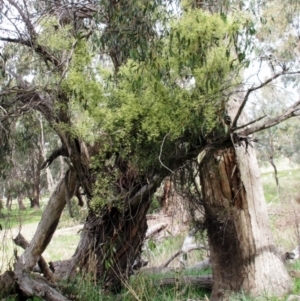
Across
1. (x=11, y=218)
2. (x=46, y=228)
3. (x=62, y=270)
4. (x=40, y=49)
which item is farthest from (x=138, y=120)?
(x=11, y=218)

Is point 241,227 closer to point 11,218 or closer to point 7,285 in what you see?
point 7,285

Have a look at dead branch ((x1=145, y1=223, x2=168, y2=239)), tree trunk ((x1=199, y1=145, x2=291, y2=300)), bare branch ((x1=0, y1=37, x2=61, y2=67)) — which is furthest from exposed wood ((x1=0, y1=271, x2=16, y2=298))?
dead branch ((x1=145, y1=223, x2=168, y2=239))

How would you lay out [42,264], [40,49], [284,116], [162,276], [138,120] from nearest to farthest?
[284,116], [138,120], [40,49], [42,264], [162,276]

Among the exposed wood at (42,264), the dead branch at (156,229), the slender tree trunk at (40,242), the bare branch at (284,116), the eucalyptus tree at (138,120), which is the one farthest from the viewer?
the dead branch at (156,229)

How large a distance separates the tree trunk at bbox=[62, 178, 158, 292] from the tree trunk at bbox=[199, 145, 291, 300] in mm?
856

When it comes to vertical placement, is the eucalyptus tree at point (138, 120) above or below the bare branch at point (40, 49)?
below

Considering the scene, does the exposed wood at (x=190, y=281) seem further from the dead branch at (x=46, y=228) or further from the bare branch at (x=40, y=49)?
the bare branch at (x=40, y=49)

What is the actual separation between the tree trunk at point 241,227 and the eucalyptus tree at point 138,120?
13mm

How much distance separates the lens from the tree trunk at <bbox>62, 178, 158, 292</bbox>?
18.6 feet

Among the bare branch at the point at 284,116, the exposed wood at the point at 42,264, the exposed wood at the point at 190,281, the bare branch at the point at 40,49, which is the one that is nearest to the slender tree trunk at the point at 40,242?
the exposed wood at the point at 42,264

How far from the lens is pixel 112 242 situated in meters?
5.72

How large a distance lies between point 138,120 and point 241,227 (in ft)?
6.83

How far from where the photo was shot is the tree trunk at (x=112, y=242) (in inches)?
223

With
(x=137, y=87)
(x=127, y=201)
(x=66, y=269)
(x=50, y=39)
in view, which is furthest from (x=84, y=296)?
(x=50, y=39)
